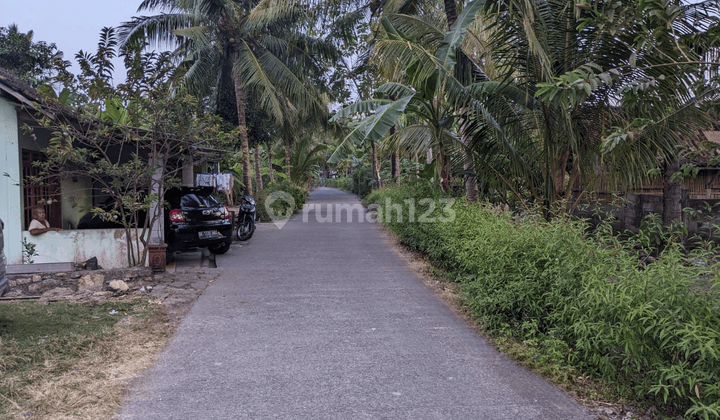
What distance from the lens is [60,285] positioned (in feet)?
26.5

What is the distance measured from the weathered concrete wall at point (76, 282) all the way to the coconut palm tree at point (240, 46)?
9469 mm

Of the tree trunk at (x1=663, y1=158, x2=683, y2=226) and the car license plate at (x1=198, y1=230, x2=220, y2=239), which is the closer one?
the car license plate at (x1=198, y1=230, x2=220, y2=239)

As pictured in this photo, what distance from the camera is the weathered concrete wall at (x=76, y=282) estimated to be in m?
7.89

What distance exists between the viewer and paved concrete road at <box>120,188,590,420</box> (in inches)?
153

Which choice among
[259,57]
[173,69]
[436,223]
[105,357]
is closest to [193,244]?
[173,69]

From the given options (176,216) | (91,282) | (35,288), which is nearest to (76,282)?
(91,282)

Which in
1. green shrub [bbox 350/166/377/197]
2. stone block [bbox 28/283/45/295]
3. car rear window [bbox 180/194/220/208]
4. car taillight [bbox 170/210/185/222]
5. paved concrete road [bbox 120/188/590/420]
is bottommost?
paved concrete road [bbox 120/188/590/420]

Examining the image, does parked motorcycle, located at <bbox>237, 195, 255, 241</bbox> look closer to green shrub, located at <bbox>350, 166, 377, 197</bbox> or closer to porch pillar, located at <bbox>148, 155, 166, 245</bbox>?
porch pillar, located at <bbox>148, 155, 166, 245</bbox>

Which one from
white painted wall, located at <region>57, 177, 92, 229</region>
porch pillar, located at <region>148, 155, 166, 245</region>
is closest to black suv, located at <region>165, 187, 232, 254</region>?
porch pillar, located at <region>148, 155, 166, 245</region>

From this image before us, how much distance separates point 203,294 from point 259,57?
1289 centimetres

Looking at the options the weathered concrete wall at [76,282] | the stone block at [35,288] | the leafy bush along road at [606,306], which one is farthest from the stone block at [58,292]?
the leafy bush along road at [606,306]

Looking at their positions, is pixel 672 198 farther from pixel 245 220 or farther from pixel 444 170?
pixel 245 220

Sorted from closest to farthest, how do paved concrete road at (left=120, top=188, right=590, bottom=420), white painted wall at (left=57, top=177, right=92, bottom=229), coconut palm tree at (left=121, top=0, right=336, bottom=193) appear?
paved concrete road at (left=120, top=188, right=590, bottom=420), white painted wall at (left=57, top=177, right=92, bottom=229), coconut palm tree at (left=121, top=0, right=336, bottom=193)

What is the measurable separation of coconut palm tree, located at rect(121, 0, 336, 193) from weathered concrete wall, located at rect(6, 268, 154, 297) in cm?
947
